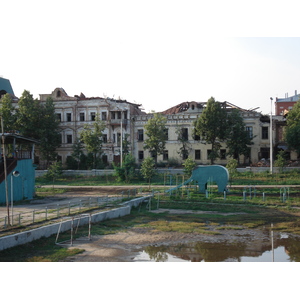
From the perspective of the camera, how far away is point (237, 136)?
151 ft

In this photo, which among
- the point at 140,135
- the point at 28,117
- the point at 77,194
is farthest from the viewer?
the point at 140,135

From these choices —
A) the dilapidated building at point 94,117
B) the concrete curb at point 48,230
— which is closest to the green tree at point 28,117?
the dilapidated building at point 94,117

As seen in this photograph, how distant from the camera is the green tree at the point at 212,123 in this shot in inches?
1794

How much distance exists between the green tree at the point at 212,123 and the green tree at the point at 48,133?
17212 millimetres

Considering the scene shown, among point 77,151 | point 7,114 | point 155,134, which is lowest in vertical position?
point 77,151

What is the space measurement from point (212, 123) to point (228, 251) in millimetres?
30693

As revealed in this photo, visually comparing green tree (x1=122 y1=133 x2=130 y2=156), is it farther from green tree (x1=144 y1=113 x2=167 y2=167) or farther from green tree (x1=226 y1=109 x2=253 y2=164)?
green tree (x1=226 y1=109 x2=253 y2=164)

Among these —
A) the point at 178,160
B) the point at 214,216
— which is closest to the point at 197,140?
the point at 178,160

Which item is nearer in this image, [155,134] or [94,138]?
[94,138]

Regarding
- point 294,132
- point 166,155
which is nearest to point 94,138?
point 166,155

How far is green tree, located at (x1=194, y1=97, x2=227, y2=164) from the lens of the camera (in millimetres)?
45562

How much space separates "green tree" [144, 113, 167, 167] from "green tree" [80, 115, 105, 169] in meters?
5.33

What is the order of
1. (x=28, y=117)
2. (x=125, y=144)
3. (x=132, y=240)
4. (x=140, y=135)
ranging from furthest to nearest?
1. (x=140, y=135)
2. (x=28, y=117)
3. (x=125, y=144)
4. (x=132, y=240)

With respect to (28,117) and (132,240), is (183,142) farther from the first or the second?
(132,240)
